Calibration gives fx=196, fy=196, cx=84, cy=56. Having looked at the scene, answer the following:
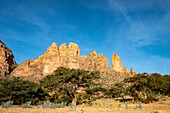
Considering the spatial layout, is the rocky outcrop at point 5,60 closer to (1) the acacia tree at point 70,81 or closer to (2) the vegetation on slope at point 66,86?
(2) the vegetation on slope at point 66,86

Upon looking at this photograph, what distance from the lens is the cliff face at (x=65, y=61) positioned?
16926 cm

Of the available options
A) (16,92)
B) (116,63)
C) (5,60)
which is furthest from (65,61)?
(16,92)

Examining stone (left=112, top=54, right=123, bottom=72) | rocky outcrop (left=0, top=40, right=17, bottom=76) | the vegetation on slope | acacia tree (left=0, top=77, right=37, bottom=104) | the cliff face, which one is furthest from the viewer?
stone (left=112, top=54, right=123, bottom=72)

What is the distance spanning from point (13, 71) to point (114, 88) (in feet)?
471

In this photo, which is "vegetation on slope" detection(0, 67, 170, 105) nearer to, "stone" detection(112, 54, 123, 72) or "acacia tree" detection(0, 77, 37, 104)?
"acacia tree" detection(0, 77, 37, 104)

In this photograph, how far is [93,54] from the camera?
18238cm

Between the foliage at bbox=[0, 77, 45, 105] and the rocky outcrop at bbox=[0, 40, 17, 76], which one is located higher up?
the rocky outcrop at bbox=[0, 40, 17, 76]

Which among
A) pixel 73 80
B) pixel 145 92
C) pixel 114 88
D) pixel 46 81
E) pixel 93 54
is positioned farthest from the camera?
pixel 93 54

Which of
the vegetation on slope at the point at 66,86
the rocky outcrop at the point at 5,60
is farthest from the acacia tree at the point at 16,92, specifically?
the rocky outcrop at the point at 5,60

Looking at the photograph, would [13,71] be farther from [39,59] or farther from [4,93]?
[4,93]

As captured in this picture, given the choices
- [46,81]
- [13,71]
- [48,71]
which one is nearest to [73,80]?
[46,81]

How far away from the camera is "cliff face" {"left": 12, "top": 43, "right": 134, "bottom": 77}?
169262mm

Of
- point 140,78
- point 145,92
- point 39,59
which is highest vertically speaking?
point 39,59

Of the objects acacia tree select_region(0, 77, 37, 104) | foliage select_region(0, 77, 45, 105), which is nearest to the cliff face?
foliage select_region(0, 77, 45, 105)
